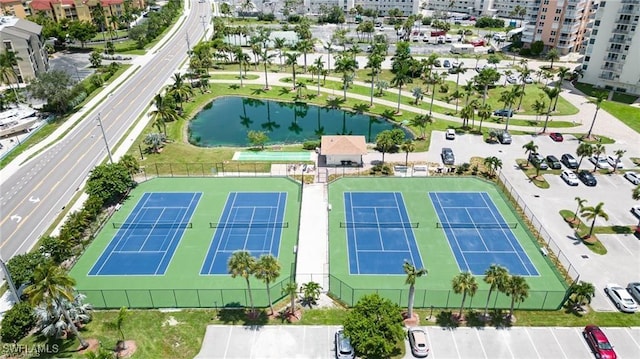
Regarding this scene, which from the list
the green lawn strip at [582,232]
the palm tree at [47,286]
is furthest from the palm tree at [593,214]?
the palm tree at [47,286]

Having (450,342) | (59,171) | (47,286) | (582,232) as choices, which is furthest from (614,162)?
(59,171)

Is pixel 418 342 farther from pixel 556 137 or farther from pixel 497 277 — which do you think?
pixel 556 137

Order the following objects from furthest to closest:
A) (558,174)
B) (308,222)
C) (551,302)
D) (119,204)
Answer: (558,174) → (119,204) → (308,222) → (551,302)

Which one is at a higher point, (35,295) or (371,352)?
(35,295)

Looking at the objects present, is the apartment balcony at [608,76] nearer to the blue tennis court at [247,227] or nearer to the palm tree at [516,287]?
the blue tennis court at [247,227]

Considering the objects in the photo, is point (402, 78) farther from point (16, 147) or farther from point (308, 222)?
point (16, 147)

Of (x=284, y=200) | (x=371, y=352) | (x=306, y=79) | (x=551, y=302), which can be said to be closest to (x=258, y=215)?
(x=284, y=200)

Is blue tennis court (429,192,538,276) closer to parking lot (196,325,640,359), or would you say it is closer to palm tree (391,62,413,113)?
parking lot (196,325,640,359)
